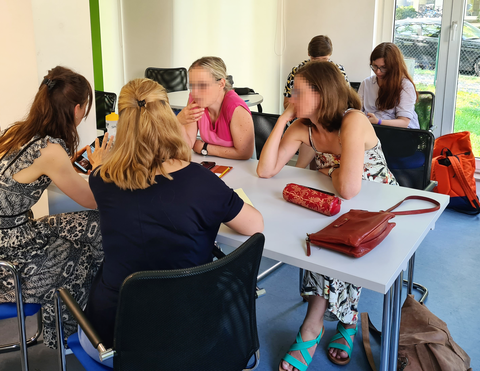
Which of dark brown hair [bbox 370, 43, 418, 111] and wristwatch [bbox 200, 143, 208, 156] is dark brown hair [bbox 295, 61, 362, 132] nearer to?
wristwatch [bbox 200, 143, 208, 156]

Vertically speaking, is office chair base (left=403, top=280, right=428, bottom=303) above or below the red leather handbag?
below

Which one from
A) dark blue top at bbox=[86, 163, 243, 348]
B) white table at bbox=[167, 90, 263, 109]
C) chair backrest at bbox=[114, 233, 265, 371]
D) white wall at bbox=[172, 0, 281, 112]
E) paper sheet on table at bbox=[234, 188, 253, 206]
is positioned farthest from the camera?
white wall at bbox=[172, 0, 281, 112]

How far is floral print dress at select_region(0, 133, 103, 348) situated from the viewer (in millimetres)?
1605

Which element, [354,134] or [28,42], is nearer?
[354,134]

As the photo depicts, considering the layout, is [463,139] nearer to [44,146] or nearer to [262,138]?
[262,138]

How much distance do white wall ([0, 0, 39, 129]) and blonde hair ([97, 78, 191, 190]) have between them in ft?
3.92

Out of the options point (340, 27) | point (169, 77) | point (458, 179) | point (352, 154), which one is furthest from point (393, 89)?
point (169, 77)

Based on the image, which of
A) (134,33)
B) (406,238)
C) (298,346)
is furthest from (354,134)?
(134,33)

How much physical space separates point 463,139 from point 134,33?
3242mm

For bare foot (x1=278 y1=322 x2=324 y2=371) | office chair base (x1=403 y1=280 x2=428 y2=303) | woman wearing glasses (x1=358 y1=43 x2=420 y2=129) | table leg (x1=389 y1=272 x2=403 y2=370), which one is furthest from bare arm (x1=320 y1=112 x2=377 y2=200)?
woman wearing glasses (x1=358 y1=43 x2=420 y2=129)

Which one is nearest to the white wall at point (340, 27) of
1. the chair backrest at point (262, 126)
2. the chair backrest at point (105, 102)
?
the chair backrest at point (105, 102)

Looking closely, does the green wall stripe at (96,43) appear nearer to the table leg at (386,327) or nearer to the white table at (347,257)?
the white table at (347,257)

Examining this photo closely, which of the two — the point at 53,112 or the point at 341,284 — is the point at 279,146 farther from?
the point at 53,112

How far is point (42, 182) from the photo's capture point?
1.68 meters
